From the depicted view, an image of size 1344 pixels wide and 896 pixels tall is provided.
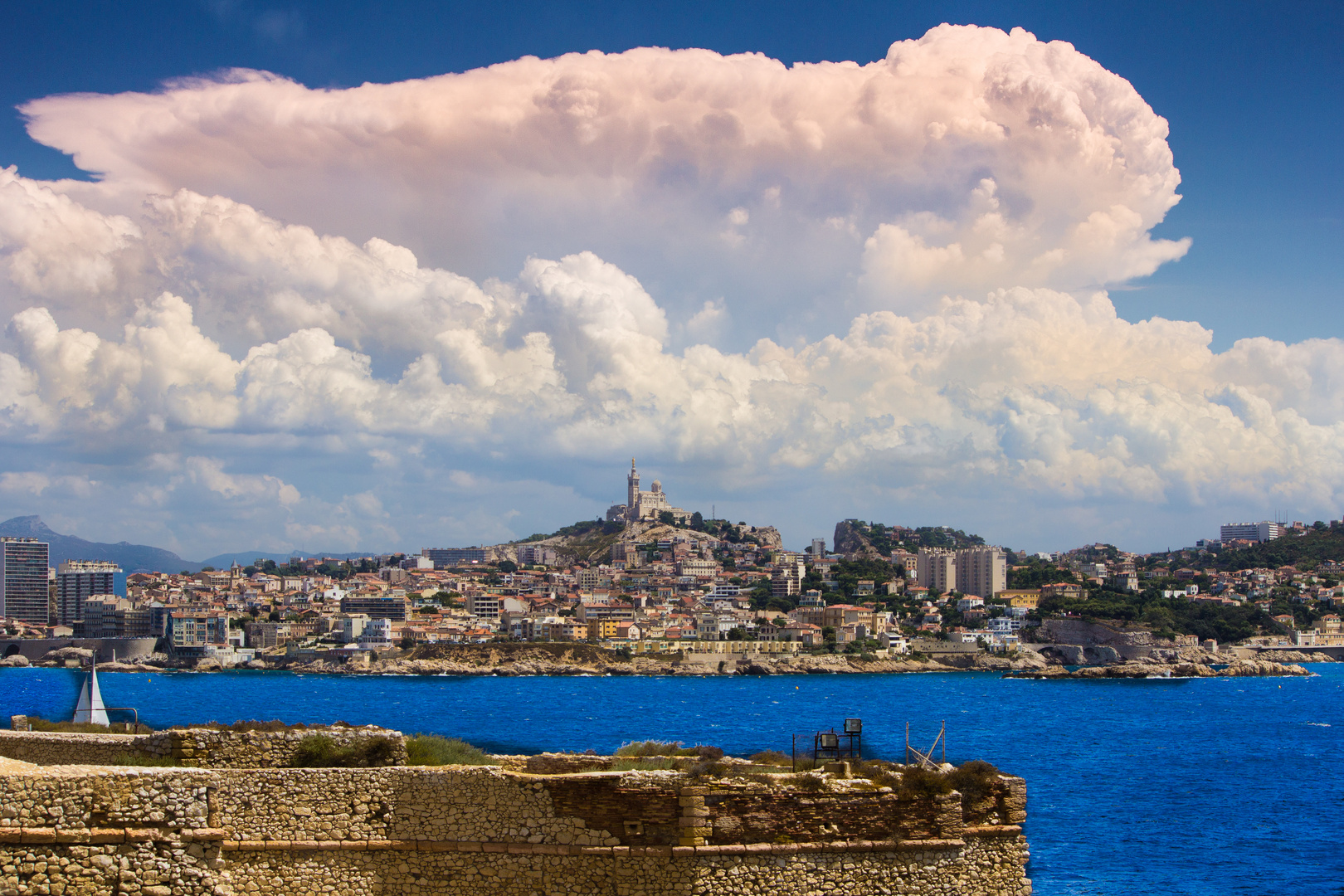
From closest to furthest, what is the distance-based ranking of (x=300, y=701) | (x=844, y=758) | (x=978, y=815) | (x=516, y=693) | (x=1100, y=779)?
(x=978, y=815) < (x=844, y=758) < (x=1100, y=779) < (x=300, y=701) < (x=516, y=693)

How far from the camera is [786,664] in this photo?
77750mm

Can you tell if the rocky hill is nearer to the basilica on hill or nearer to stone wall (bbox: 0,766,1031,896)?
the basilica on hill

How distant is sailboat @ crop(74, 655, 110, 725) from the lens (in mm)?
13227

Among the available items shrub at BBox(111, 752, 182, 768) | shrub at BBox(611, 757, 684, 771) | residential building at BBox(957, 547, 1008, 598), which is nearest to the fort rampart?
shrub at BBox(611, 757, 684, 771)

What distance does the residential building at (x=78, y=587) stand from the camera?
117 meters

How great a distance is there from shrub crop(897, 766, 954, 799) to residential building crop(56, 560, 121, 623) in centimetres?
12499

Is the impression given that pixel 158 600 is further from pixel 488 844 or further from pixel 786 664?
pixel 488 844

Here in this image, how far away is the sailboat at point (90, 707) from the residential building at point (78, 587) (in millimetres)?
114973

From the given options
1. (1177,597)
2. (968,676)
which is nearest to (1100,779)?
(968,676)

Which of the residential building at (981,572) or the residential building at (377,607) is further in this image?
the residential building at (981,572)

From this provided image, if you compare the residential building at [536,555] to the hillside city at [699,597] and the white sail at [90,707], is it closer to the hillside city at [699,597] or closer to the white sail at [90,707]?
the hillside city at [699,597]

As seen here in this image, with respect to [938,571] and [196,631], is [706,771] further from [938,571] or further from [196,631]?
[938,571]

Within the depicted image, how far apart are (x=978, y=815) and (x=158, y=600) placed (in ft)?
376

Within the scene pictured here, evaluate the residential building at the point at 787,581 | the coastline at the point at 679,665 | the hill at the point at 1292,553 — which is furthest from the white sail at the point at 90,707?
the hill at the point at 1292,553
